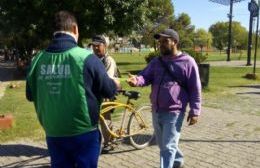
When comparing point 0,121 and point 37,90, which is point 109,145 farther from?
point 37,90

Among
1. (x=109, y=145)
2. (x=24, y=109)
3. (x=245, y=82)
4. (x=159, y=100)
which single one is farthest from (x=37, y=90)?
(x=245, y=82)

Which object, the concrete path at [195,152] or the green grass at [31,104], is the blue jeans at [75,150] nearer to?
the green grass at [31,104]

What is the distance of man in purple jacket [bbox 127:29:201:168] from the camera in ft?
18.7

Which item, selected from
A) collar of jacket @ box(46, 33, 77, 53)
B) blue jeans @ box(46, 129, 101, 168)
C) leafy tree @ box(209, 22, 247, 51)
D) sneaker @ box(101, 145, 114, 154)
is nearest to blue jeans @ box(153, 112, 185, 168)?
blue jeans @ box(46, 129, 101, 168)

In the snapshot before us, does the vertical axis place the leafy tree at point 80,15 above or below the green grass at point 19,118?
above

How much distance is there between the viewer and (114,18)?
77.3 ft

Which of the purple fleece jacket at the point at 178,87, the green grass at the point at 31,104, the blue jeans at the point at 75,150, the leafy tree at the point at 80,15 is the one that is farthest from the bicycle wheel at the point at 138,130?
the leafy tree at the point at 80,15

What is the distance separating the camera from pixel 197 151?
26.5ft

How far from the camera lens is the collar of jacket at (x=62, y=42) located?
3.96 m


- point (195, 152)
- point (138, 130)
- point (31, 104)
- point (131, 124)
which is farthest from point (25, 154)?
point (31, 104)

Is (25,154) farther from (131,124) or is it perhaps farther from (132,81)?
(132,81)

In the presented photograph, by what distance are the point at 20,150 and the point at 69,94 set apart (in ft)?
15.0

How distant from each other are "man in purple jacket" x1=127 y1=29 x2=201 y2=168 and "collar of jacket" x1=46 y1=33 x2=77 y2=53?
5.98ft

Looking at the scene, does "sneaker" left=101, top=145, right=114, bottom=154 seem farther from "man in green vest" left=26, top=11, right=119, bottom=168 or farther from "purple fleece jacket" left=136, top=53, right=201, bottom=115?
"man in green vest" left=26, top=11, right=119, bottom=168
